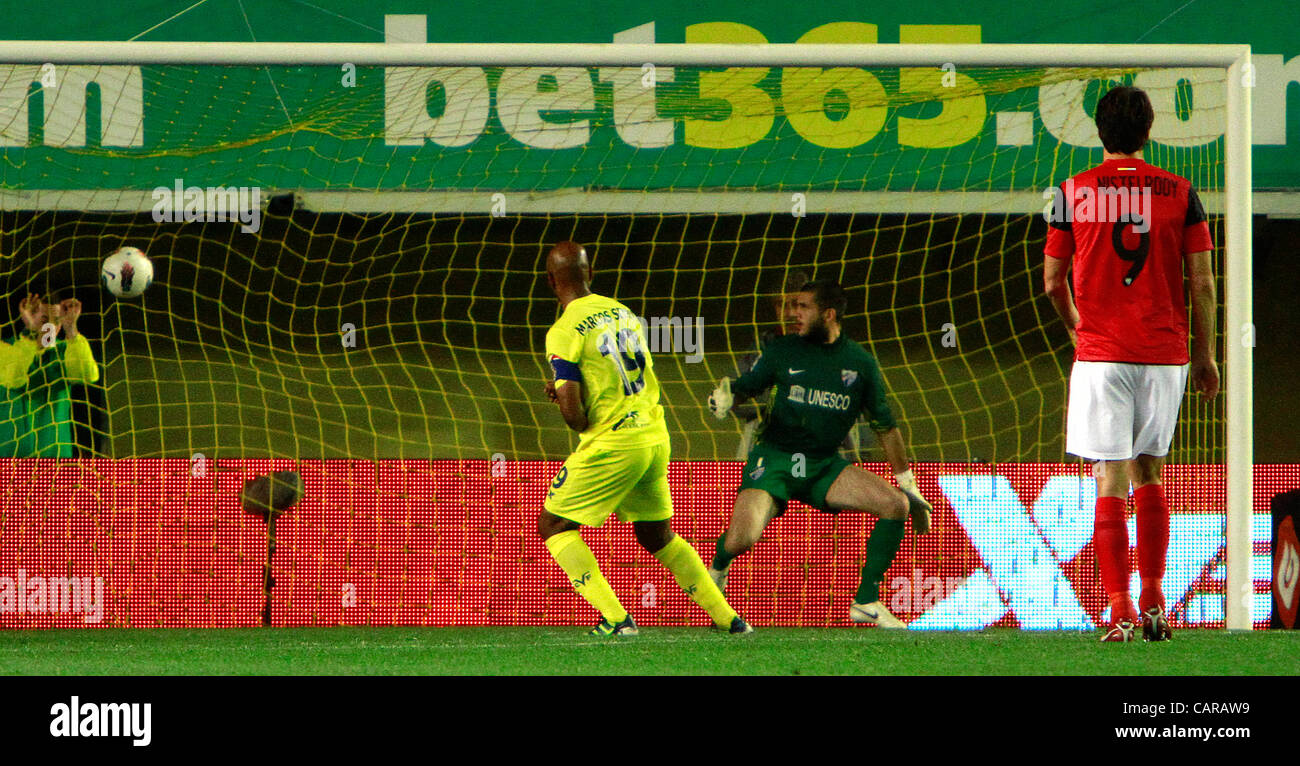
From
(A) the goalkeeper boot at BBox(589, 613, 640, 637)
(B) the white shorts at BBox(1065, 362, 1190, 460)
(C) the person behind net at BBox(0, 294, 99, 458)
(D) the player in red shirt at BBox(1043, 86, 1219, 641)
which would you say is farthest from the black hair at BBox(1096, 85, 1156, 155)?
(C) the person behind net at BBox(0, 294, 99, 458)

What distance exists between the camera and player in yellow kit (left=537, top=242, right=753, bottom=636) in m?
5.39

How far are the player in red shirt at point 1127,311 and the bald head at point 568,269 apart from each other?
1.71 metres

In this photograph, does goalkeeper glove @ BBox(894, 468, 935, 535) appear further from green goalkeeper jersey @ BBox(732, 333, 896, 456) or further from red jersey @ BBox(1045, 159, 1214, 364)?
red jersey @ BBox(1045, 159, 1214, 364)

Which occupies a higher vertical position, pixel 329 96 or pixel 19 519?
pixel 329 96

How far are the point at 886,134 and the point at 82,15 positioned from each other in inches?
190

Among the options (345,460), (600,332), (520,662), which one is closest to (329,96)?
(345,460)

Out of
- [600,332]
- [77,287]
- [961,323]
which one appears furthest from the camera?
[961,323]

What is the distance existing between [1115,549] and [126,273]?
4.79 meters

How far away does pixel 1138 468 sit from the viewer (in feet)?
15.8

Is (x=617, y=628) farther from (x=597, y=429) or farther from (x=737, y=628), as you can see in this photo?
(x=597, y=429)

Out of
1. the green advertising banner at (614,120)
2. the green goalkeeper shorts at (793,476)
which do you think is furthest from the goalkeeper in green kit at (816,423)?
the green advertising banner at (614,120)

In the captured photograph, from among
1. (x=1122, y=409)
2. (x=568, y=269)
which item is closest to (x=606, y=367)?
(x=568, y=269)

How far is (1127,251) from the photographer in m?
4.70
